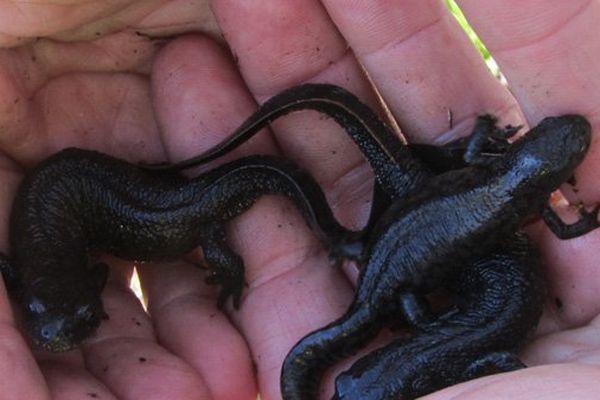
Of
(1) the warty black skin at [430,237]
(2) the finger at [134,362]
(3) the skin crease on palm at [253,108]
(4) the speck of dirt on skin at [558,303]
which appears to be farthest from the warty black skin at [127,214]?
(4) the speck of dirt on skin at [558,303]

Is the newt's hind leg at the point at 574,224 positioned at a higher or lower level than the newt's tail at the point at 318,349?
higher

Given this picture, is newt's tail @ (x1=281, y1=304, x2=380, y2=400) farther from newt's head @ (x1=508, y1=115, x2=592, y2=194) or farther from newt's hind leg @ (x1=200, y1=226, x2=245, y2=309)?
newt's head @ (x1=508, y1=115, x2=592, y2=194)

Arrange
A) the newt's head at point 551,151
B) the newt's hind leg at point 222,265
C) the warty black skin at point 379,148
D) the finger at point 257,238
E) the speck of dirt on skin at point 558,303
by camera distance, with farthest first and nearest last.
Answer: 1. the newt's hind leg at point 222,265
2. the finger at point 257,238
3. the warty black skin at point 379,148
4. the speck of dirt on skin at point 558,303
5. the newt's head at point 551,151

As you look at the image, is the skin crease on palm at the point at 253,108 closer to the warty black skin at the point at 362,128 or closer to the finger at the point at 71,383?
the finger at the point at 71,383

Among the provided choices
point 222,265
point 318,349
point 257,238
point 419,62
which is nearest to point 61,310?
point 222,265

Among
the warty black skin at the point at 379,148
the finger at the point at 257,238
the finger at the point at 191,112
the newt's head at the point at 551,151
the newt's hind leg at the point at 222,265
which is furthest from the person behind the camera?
the finger at the point at 191,112

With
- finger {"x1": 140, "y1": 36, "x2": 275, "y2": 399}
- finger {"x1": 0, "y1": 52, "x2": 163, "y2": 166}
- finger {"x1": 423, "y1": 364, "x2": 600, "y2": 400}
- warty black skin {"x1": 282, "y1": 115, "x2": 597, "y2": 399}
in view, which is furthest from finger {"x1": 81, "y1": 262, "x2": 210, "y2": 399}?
finger {"x1": 423, "y1": 364, "x2": 600, "y2": 400}

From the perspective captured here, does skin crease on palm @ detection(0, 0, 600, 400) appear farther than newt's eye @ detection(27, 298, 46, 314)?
No
